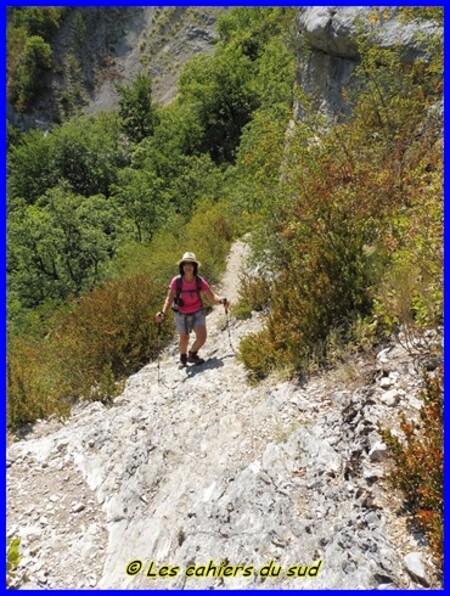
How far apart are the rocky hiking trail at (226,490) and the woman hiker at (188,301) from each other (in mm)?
663

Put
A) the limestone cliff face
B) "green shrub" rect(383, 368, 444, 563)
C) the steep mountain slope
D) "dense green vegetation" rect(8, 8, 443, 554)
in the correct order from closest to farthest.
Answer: "green shrub" rect(383, 368, 444, 563) → "dense green vegetation" rect(8, 8, 443, 554) → the limestone cliff face → the steep mountain slope

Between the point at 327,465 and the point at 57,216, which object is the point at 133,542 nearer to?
the point at 327,465

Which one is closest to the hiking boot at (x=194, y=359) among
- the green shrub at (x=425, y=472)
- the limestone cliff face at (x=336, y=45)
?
the green shrub at (x=425, y=472)

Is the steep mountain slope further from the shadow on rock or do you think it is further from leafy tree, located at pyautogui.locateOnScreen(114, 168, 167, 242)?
the shadow on rock

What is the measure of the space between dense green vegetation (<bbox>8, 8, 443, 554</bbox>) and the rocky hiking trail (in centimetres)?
36

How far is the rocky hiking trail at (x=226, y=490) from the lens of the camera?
10.7ft

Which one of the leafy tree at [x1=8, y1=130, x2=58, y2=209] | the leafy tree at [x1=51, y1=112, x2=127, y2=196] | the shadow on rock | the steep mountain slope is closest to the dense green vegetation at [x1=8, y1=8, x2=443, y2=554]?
the shadow on rock

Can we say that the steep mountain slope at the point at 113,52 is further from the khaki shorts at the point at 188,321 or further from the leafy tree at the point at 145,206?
the khaki shorts at the point at 188,321

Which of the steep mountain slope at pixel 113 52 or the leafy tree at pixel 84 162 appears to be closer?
the leafy tree at pixel 84 162

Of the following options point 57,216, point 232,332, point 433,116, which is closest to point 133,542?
point 232,332

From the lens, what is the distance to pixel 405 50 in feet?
33.3

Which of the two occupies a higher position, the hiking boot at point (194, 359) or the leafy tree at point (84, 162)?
the leafy tree at point (84, 162)

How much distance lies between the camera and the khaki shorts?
697cm

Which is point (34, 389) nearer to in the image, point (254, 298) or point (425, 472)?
point (254, 298)
